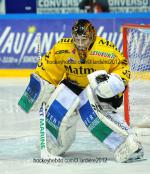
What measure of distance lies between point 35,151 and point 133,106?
174 cm

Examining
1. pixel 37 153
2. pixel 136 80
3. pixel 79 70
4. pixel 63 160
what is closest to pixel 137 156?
pixel 63 160

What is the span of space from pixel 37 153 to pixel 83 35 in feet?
3.24

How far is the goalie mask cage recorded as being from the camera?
23.1ft

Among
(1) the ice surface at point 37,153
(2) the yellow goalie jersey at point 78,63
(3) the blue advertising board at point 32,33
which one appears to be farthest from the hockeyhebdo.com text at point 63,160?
(3) the blue advertising board at point 32,33

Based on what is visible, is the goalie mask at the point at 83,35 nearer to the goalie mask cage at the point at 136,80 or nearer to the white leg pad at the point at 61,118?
the white leg pad at the point at 61,118

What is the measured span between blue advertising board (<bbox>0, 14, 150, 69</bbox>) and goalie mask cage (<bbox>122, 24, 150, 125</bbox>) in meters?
3.53

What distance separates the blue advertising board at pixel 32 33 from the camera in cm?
1108

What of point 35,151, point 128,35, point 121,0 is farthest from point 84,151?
point 121,0

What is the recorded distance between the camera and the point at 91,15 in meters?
11.2

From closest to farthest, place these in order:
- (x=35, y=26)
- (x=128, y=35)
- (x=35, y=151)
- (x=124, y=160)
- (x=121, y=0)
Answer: (x=124, y=160) → (x=35, y=151) → (x=128, y=35) → (x=35, y=26) → (x=121, y=0)

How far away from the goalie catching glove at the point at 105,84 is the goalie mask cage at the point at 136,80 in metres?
1.86

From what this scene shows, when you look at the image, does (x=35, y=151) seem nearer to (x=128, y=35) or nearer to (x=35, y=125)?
(x=35, y=125)

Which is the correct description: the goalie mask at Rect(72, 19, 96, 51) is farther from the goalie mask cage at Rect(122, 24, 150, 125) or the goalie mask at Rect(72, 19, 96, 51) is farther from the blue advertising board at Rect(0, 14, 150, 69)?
the blue advertising board at Rect(0, 14, 150, 69)

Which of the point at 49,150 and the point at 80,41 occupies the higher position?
the point at 80,41
